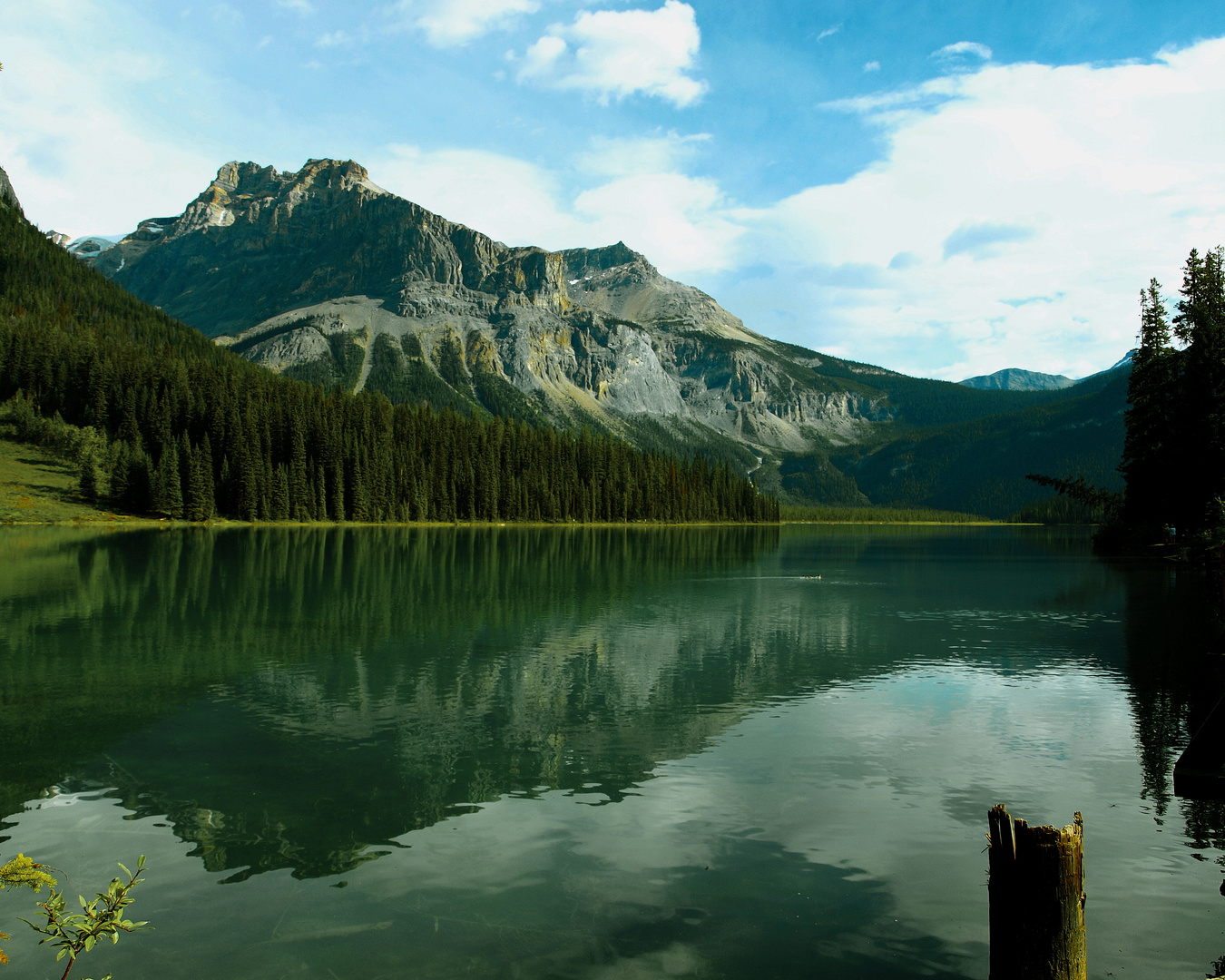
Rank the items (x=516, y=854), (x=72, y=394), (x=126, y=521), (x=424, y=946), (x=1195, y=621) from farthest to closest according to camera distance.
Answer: (x=72, y=394) → (x=126, y=521) → (x=1195, y=621) → (x=516, y=854) → (x=424, y=946)

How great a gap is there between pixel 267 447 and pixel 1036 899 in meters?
141

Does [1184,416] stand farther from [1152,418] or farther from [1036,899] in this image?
[1036,899]

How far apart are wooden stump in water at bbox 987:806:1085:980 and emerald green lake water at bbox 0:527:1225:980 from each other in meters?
2.07

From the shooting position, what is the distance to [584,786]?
625 inches

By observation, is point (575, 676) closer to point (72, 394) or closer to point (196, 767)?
point (196, 767)

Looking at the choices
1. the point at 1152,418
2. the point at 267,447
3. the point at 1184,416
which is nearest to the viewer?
the point at 1184,416

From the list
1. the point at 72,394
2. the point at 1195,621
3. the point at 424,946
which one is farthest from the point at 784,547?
the point at 72,394

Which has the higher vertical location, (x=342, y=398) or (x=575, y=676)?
(x=342, y=398)

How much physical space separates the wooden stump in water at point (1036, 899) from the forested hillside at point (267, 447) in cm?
12986

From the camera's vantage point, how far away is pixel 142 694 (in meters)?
22.0

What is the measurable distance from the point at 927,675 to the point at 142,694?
78.7ft

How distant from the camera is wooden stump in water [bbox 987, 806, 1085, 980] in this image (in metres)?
7.53

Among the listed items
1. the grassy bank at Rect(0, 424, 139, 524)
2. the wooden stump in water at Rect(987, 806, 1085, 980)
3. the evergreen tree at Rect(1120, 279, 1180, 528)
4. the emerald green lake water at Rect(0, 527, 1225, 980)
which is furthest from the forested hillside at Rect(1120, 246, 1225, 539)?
the grassy bank at Rect(0, 424, 139, 524)

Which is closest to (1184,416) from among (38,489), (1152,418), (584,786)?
(1152,418)
